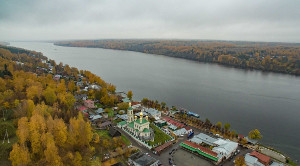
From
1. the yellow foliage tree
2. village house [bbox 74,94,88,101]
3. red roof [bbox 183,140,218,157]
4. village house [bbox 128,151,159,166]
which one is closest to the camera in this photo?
the yellow foliage tree

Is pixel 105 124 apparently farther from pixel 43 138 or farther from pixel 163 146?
pixel 43 138

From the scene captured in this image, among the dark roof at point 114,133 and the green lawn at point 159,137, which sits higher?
the dark roof at point 114,133

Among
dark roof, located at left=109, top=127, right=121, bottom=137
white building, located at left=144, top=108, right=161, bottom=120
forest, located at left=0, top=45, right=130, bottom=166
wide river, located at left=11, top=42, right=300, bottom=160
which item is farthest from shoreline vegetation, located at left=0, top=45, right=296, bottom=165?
wide river, located at left=11, top=42, right=300, bottom=160

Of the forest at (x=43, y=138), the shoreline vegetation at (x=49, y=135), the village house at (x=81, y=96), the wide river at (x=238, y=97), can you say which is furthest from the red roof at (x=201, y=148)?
the village house at (x=81, y=96)

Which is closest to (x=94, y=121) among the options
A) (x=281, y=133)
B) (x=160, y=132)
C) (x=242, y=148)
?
(x=160, y=132)

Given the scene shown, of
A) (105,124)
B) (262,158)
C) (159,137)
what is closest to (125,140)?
(159,137)

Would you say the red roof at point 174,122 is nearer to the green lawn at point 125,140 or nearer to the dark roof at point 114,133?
the green lawn at point 125,140

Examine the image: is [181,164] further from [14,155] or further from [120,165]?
[14,155]

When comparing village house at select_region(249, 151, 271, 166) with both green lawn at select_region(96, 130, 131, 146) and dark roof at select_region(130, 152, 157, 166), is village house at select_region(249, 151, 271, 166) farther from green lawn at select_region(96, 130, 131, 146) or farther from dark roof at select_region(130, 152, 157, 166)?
green lawn at select_region(96, 130, 131, 146)
